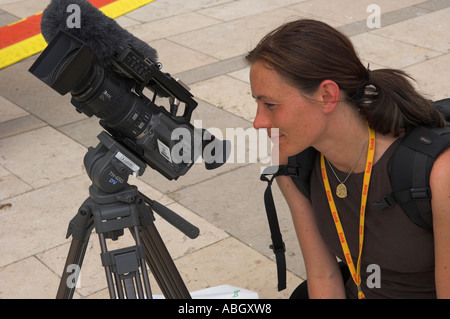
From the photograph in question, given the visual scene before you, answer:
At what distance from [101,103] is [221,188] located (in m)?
2.32

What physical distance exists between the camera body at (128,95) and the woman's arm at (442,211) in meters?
0.84

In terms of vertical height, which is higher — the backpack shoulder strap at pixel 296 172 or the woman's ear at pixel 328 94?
the woman's ear at pixel 328 94

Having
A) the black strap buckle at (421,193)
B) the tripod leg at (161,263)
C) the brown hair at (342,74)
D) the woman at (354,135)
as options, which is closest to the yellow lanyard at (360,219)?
the woman at (354,135)

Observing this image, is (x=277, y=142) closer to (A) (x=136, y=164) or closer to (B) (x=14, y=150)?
(A) (x=136, y=164)

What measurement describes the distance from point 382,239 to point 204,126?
321 centimetres

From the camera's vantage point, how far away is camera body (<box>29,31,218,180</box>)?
2.47m

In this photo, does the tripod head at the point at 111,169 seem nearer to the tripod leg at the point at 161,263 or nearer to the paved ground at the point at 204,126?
the tripod leg at the point at 161,263

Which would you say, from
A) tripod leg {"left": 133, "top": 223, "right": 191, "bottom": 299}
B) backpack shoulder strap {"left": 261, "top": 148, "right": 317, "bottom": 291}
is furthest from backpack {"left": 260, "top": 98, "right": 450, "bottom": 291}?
tripod leg {"left": 133, "top": 223, "right": 191, "bottom": 299}

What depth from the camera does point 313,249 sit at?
112 inches

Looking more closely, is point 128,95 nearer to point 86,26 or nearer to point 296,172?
point 86,26

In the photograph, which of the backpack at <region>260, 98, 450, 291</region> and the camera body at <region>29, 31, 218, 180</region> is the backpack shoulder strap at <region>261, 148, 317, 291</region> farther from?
the backpack at <region>260, 98, 450, 291</region>

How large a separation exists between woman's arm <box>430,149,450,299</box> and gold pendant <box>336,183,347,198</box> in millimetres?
390

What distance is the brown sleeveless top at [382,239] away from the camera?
2467 mm

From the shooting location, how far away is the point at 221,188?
15.8 feet
